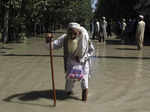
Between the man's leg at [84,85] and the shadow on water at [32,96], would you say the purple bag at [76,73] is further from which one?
the shadow on water at [32,96]

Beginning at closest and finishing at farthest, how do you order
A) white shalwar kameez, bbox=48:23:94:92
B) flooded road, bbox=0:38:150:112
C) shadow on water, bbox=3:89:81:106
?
flooded road, bbox=0:38:150:112
white shalwar kameez, bbox=48:23:94:92
shadow on water, bbox=3:89:81:106

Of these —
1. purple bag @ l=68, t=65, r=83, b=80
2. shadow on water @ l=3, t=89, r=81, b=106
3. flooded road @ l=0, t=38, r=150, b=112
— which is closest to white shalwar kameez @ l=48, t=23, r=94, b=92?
purple bag @ l=68, t=65, r=83, b=80

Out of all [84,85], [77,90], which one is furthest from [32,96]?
[84,85]

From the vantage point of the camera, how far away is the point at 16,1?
18875mm

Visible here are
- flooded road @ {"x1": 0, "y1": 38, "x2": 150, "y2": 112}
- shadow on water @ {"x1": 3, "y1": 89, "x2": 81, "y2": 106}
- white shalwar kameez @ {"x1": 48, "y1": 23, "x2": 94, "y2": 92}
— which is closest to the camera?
flooded road @ {"x1": 0, "y1": 38, "x2": 150, "y2": 112}

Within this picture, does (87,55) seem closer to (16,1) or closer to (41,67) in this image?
(41,67)

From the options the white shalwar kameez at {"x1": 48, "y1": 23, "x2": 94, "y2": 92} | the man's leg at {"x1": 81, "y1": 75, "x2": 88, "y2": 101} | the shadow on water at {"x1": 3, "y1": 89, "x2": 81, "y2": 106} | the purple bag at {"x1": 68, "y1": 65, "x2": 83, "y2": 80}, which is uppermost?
the white shalwar kameez at {"x1": 48, "y1": 23, "x2": 94, "y2": 92}

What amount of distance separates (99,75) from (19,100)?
333cm

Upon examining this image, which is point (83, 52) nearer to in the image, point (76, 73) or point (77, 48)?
point (77, 48)

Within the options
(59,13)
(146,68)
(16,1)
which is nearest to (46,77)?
(146,68)

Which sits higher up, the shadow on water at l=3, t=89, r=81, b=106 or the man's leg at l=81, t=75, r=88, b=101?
the man's leg at l=81, t=75, r=88, b=101

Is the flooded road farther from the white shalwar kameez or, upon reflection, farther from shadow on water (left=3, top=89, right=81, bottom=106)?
the white shalwar kameez

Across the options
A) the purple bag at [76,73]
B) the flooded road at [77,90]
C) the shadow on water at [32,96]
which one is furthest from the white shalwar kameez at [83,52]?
the shadow on water at [32,96]

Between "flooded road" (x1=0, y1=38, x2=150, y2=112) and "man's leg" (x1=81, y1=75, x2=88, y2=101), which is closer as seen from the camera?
"flooded road" (x1=0, y1=38, x2=150, y2=112)
